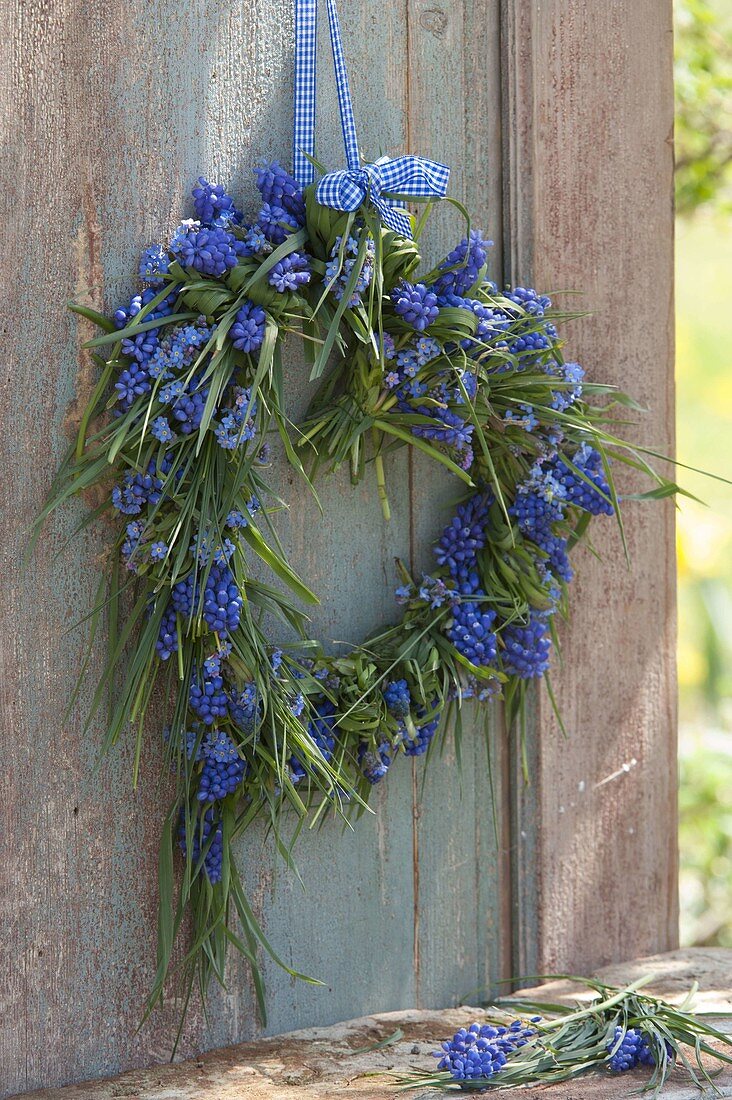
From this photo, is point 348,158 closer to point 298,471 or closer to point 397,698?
point 298,471

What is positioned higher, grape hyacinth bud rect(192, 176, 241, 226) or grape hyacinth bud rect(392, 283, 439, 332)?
grape hyacinth bud rect(192, 176, 241, 226)

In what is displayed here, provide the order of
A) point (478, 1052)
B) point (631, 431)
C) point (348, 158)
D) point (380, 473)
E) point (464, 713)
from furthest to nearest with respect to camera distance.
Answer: point (631, 431) < point (464, 713) < point (380, 473) < point (348, 158) < point (478, 1052)

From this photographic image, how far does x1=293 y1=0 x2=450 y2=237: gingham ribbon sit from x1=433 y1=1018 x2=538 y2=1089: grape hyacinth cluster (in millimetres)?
980

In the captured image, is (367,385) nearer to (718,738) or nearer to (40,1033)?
(40,1033)

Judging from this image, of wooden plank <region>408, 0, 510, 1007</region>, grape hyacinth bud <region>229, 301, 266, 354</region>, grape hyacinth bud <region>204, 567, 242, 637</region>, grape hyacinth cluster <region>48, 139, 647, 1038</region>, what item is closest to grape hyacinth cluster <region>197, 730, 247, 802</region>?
grape hyacinth cluster <region>48, 139, 647, 1038</region>

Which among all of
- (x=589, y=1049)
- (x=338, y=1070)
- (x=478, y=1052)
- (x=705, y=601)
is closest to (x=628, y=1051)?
(x=589, y=1049)

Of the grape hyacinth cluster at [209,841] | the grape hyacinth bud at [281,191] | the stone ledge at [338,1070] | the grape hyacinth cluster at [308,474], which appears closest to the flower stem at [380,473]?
the grape hyacinth cluster at [308,474]

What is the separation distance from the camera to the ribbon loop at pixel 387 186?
1.35 metres

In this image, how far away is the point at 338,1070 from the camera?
141 centimetres

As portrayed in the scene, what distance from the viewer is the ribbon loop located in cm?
135

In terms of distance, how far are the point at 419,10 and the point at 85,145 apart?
55 cm

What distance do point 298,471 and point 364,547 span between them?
7.0 inches

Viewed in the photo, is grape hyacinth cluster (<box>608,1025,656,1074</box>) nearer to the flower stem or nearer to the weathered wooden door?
the weathered wooden door

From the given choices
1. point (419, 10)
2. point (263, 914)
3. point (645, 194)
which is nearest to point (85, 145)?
point (419, 10)
